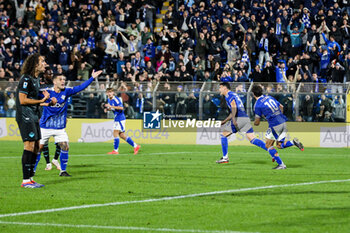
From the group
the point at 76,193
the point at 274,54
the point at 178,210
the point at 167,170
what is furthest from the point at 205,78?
the point at 178,210

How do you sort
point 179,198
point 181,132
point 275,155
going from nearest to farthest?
1. point 179,198
2. point 275,155
3. point 181,132

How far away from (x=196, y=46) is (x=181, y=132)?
416cm

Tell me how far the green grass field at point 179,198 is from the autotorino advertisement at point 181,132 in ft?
27.1

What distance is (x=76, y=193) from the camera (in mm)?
10492

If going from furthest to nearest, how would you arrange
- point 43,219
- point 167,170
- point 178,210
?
point 167,170
point 178,210
point 43,219

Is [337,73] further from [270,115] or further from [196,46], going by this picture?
[270,115]

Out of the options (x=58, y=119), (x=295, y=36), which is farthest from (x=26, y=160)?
(x=295, y=36)

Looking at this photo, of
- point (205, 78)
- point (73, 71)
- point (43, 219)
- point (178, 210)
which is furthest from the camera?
point (73, 71)

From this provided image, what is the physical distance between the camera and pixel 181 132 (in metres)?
27.4

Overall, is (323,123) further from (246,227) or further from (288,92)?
(246,227)

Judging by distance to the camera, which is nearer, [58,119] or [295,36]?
[58,119]

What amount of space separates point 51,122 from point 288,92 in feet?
45.2

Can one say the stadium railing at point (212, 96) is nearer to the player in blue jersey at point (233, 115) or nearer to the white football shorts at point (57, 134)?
the player in blue jersey at point (233, 115)

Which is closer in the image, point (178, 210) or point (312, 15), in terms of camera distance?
point (178, 210)
